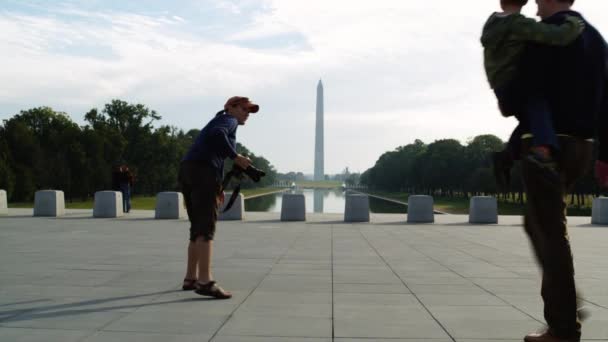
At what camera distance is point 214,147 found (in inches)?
231

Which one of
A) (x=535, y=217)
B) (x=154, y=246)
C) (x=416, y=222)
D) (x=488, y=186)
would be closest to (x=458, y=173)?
(x=488, y=186)

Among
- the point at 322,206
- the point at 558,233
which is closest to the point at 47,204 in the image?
the point at 558,233

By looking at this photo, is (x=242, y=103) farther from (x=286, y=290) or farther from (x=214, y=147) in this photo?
(x=286, y=290)

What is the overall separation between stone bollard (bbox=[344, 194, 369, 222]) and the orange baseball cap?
519 inches

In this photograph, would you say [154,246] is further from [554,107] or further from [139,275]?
[554,107]

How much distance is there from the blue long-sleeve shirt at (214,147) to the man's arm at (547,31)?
3201 millimetres

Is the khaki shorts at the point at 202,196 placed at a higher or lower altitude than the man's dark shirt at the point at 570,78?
lower

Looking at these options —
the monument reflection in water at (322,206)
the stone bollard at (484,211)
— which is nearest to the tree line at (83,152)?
the monument reflection in water at (322,206)

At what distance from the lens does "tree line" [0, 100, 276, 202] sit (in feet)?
164

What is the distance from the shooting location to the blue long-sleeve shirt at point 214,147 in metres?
5.83

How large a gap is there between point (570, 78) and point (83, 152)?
54.0m

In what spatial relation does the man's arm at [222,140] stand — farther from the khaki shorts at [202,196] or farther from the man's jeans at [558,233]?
the man's jeans at [558,233]

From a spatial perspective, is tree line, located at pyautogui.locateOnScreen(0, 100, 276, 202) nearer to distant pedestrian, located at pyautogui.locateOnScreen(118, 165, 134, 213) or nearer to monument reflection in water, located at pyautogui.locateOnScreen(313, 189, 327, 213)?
monument reflection in water, located at pyautogui.locateOnScreen(313, 189, 327, 213)

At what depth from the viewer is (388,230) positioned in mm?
15992
